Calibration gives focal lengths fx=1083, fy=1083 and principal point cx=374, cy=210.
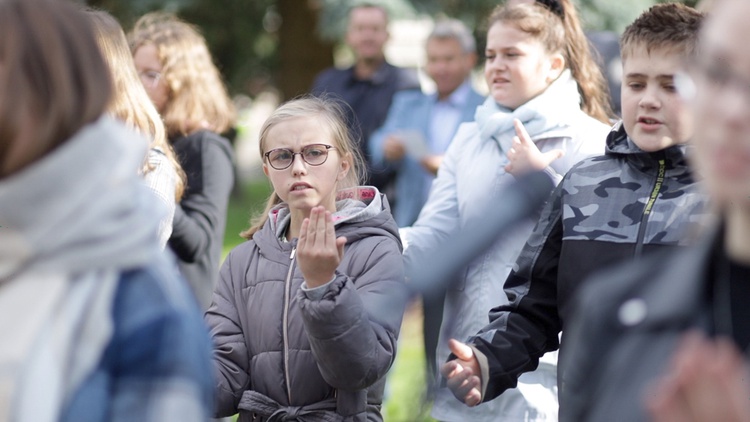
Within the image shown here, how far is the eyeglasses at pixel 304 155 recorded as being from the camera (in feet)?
12.2

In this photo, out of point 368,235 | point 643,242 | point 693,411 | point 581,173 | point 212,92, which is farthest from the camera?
point 212,92

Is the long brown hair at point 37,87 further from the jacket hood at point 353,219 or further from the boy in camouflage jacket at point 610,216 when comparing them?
the jacket hood at point 353,219

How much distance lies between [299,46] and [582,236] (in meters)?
14.8

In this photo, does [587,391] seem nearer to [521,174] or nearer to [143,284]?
[143,284]

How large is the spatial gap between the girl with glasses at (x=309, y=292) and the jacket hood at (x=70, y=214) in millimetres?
1354

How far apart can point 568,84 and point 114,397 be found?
2941 mm

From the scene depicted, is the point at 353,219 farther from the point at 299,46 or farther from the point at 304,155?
the point at 299,46

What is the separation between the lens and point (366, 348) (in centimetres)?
324

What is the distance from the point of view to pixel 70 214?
1.78 m

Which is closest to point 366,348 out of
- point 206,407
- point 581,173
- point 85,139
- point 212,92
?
point 581,173

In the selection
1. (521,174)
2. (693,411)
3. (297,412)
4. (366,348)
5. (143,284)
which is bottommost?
(297,412)

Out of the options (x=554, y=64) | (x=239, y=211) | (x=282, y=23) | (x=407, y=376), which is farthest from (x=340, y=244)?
(x=239, y=211)

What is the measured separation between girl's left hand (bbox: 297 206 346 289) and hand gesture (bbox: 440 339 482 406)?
0.48m

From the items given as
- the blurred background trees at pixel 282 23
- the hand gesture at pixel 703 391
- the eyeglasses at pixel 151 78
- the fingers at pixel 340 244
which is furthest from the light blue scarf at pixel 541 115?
the blurred background trees at pixel 282 23
